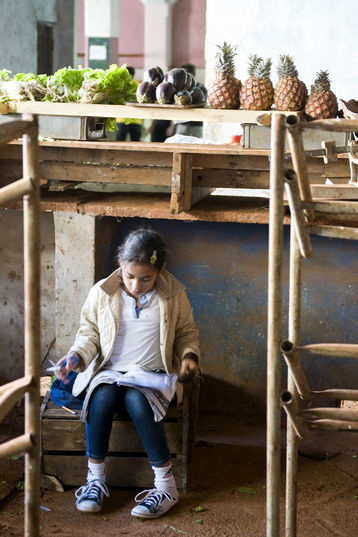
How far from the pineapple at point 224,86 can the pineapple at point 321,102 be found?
0.42 m

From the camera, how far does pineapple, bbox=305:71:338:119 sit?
4.32 meters

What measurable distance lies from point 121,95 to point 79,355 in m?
1.73

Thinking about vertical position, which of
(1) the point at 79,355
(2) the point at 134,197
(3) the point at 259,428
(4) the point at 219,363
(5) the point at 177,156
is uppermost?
(5) the point at 177,156

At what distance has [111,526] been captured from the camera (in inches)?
141

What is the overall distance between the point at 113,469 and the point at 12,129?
2417 millimetres

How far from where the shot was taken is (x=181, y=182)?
165 inches

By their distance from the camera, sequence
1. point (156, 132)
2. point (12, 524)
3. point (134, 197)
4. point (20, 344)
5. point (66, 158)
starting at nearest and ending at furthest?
point (12, 524)
point (66, 158)
point (134, 197)
point (20, 344)
point (156, 132)

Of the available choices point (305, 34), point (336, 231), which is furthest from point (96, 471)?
point (305, 34)

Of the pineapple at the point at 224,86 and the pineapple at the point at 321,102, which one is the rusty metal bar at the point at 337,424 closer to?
the pineapple at the point at 321,102

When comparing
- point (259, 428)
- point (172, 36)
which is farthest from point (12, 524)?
point (172, 36)

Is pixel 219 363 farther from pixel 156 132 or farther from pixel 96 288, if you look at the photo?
pixel 156 132

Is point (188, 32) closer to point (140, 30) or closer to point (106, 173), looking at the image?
point (140, 30)

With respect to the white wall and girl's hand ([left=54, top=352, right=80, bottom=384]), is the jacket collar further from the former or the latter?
the white wall

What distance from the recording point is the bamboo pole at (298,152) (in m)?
2.13
